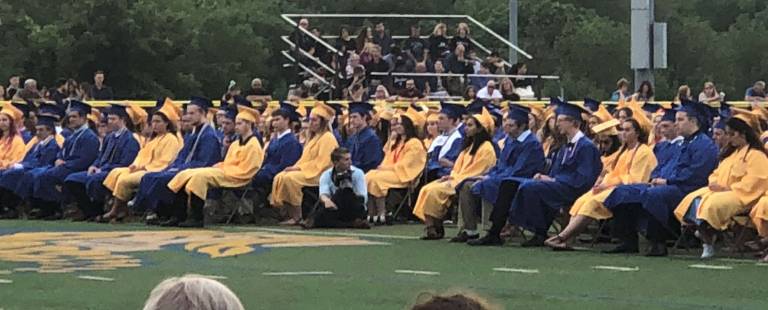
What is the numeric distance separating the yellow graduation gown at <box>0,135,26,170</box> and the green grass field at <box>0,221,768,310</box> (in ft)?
21.2

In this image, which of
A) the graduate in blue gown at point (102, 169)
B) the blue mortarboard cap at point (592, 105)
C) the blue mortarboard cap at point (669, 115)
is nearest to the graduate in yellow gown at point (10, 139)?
the graduate in blue gown at point (102, 169)

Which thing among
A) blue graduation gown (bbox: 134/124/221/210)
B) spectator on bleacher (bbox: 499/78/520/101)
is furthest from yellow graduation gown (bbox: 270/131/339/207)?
spectator on bleacher (bbox: 499/78/520/101)

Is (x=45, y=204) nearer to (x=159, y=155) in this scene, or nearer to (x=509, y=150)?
(x=159, y=155)

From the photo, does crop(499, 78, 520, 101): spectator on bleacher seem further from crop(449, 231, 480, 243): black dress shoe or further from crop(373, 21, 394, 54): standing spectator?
crop(449, 231, 480, 243): black dress shoe

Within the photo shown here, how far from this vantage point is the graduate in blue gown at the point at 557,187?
58.5ft

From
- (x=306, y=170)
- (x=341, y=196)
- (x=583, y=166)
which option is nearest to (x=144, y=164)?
(x=306, y=170)

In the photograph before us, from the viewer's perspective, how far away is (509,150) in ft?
61.0

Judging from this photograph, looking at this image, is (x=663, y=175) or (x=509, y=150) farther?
(x=509, y=150)

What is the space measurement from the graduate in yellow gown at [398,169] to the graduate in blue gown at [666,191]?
16.9 feet

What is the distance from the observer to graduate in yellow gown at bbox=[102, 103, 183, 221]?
2228 cm

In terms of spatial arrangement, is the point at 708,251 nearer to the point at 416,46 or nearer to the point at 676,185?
the point at 676,185

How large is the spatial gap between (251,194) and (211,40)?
38.5m

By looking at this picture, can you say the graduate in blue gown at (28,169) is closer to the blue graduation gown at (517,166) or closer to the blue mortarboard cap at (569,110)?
the blue graduation gown at (517,166)

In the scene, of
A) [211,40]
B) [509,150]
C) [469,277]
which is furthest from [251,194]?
[211,40]
